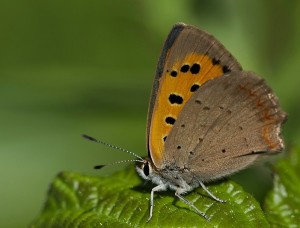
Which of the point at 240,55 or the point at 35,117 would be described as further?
the point at 35,117

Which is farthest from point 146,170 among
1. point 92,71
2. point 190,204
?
point 92,71

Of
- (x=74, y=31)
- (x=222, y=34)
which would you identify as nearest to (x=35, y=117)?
(x=74, y=31)

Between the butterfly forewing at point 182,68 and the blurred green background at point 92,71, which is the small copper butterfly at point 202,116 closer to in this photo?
the butterfly forewing at point 182,68

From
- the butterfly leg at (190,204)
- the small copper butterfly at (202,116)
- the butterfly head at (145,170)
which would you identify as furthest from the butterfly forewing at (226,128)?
the butterfly leg at (190,204)

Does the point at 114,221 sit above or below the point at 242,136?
below

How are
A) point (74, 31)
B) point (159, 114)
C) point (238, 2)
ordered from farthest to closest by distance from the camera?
point (74, 31)
point (238, 2)
point (159, 114)

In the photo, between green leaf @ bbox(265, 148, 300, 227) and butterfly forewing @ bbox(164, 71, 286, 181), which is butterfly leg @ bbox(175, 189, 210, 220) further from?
green leaf @ bbox(265, 148, 300, 227)

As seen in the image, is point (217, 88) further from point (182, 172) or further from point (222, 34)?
point (222, 34)
